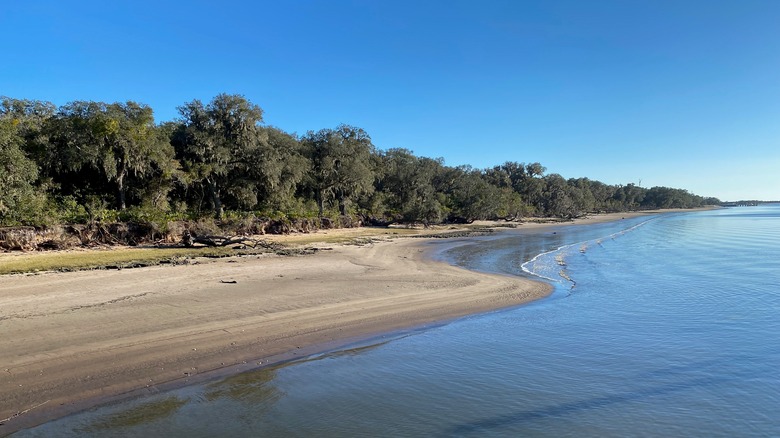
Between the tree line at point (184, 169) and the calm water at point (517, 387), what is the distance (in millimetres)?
20804

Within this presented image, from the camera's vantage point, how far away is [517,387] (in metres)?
7.47

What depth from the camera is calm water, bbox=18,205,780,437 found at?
6059 mm

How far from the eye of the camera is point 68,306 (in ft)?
34.7

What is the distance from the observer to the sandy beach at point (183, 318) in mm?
7004

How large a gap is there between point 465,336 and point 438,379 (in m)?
2.79

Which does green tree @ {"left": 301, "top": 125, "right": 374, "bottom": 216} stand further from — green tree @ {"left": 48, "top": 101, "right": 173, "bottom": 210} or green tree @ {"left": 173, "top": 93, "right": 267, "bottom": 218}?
green tree @ {"left": 48, "top": 101, "right": 173, "bottom": 210}

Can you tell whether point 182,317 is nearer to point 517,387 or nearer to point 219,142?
point 517,387

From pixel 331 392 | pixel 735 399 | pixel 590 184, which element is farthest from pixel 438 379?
pixel 590 184

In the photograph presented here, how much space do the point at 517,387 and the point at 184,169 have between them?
107 feet

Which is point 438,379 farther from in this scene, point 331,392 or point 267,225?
point 267,225

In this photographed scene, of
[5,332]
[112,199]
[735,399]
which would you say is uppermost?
[112,199]

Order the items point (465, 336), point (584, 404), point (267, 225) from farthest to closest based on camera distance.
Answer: point (267, 225)
point (465, 336)
point (584, 404)

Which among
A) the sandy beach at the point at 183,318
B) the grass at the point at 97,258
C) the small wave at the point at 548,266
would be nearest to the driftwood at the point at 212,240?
the grass at the point at 97,258

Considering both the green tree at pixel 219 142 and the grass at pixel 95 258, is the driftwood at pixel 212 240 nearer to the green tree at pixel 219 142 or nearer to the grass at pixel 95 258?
the grass at pixel 95 258
